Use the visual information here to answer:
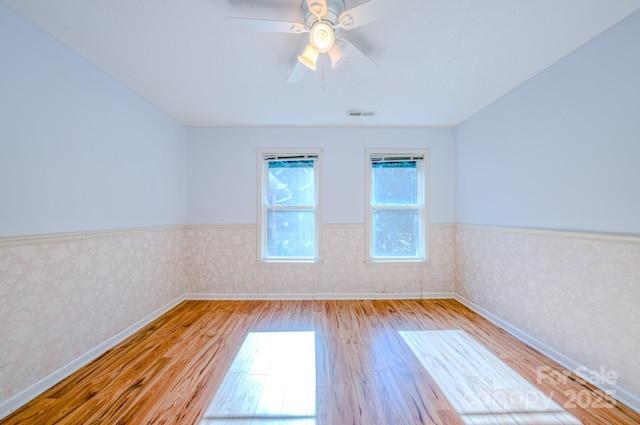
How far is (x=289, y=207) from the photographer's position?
3.77 m

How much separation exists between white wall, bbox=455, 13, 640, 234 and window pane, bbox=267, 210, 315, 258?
2.25 meters

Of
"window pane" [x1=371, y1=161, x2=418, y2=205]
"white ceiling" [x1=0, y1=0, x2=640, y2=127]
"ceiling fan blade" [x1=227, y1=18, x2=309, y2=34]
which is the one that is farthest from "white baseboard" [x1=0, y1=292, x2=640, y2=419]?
"ceiling fan blade" [x1=227, y1=18, x2=309, y2=34]

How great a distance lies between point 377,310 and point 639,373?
2062 mm

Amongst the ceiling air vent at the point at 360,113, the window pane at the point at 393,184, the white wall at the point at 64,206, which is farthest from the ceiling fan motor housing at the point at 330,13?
the window pane at the point at 393,184

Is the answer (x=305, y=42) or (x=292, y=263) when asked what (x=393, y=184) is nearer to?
(x=292, y=263)

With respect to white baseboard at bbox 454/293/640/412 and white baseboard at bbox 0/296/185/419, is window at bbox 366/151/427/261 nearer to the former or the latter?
white baseboard at bbox 454/293/640/412

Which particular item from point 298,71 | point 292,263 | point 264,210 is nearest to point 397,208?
point 292,263

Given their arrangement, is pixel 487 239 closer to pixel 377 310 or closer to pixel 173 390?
pixel 377 310

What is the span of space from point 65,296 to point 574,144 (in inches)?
160

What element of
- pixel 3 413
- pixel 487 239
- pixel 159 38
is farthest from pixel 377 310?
pixel 159 38

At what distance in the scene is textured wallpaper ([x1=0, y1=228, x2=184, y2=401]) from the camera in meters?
1.63

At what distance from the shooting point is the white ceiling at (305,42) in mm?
1597

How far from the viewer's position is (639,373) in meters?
1.62

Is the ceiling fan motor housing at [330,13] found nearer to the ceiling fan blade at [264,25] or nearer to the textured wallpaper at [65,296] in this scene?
the ceiling fan blade at [264,25]
